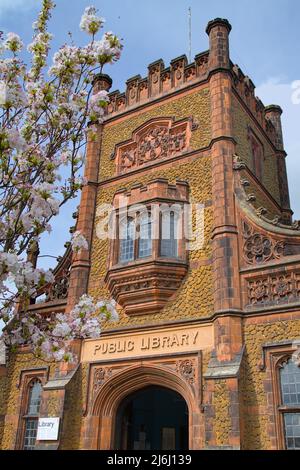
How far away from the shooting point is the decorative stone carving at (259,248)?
1166 centimetres

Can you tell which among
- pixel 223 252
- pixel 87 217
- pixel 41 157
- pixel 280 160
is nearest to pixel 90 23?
pixel 41 157

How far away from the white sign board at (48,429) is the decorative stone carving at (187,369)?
368 cm

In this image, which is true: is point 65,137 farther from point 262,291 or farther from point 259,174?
point 259,174

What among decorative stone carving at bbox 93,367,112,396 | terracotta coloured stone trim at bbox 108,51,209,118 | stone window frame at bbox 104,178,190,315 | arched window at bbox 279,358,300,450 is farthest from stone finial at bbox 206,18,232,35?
decorative stone carving at bbox 93,367,112,396

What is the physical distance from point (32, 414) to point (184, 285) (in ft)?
19.9

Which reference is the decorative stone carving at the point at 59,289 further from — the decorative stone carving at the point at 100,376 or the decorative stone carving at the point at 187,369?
the decorative stone carving at the point at 187,369

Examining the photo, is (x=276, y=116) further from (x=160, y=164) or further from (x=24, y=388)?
(x=24, y=388)

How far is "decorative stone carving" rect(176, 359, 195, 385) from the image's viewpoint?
11.5 meters

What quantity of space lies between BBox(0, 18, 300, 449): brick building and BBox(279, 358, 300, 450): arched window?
3 centimetres

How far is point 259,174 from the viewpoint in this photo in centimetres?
1662

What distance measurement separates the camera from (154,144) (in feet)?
51.8

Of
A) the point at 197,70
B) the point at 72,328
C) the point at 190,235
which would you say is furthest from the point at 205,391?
the point at 197,70

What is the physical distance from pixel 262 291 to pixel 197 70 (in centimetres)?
816

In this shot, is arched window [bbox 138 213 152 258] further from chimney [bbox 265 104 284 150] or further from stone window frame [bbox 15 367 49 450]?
chimney [bbox 265 104 284 150]
